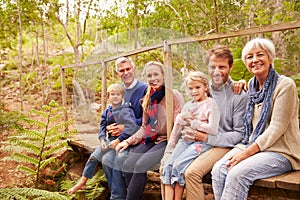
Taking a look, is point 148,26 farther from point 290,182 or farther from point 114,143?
point 290,182

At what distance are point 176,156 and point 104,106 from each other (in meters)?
A: 0.58

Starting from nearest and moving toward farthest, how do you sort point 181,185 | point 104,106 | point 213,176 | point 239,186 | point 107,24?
point 239,186
point 213,176
point 181,185
point 104,106
point 107,24

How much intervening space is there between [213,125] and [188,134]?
0.22m

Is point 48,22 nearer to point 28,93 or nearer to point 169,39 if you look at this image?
point 28,93

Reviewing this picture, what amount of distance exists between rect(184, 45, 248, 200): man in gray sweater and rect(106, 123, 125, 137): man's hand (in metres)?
0.47

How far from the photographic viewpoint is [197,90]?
175 cm

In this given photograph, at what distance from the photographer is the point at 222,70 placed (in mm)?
1724

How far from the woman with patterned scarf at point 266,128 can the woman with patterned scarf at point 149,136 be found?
0.41 meters

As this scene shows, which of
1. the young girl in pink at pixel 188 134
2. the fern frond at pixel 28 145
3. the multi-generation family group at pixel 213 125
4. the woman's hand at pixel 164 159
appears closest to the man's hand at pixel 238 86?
the multi-generation family group at pixel 213 125

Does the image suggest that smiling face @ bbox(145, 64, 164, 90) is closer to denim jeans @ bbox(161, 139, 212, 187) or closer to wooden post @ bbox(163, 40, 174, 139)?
wooden post @ bbox(163, 40, 174, 139)

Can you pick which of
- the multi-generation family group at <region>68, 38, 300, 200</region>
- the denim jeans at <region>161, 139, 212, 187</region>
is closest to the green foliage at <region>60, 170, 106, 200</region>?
the multi-generation family group at <region>68, 38, 300, 200</region>

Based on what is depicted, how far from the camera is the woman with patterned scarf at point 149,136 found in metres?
1.98

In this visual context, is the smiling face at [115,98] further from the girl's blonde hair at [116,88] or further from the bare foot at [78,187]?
the bare foot at [78,187]

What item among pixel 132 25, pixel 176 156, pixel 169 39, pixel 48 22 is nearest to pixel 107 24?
pixel 132 25
